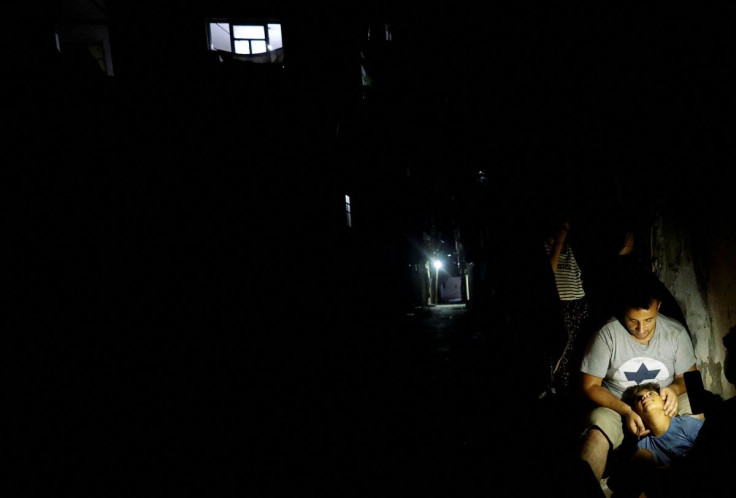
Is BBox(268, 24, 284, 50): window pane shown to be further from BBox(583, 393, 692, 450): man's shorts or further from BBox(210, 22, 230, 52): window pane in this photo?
BBox(583, 393, 692, 450): man's shorts

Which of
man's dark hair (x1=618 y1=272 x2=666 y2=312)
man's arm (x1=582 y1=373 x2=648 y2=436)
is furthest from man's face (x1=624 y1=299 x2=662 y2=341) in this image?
man's arm (x1=582 y1=373 x2=648 y2=436)

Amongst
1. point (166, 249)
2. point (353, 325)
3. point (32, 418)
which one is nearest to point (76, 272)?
point (166, 249)

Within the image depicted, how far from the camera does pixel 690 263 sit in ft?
11.0

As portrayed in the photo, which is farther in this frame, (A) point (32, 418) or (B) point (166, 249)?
(B) point (166, 249)

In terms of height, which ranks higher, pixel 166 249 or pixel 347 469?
pixel 166 249

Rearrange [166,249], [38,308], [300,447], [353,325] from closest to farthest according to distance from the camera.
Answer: [300,447]
[38,308]
[166,249]
[353,325]

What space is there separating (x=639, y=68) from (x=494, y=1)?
6.14 feet

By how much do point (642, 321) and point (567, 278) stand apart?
1.21 meters

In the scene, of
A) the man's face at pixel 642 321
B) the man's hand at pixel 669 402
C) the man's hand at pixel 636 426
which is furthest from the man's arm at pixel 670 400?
the man's face at pixel 642 321

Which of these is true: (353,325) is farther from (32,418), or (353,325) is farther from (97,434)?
(32,418)

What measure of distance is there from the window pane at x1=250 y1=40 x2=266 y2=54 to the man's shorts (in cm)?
1191

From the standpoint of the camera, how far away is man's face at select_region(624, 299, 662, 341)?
10.0 ft

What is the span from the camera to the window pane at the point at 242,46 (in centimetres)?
942

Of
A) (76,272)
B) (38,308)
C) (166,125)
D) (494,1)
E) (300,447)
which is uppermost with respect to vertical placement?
(166,125)
